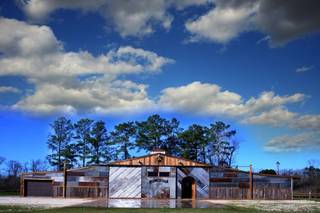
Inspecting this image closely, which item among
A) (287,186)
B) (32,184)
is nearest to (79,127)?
(32,184)

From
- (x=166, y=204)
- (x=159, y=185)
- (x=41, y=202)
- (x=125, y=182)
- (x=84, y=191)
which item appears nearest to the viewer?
(x=166, y=204)

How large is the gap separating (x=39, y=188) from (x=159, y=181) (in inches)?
568

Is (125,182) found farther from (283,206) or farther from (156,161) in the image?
(283,206)

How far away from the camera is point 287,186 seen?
5391cm

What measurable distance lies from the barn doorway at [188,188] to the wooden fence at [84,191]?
30.1ft

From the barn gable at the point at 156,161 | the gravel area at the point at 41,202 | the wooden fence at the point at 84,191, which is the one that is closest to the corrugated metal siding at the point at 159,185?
the barn gable at the point at 156,161

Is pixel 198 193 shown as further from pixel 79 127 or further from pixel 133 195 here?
pixel 79 127

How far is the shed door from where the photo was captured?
5381 centimetres

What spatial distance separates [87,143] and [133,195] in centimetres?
2868

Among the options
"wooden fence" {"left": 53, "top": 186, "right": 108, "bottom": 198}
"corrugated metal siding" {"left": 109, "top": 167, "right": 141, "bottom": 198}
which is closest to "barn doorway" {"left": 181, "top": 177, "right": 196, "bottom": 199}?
"corrugated metal siding" {"left": 109, "top": 167, "right": 141, "bottom": 198}

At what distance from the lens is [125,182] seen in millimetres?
52625

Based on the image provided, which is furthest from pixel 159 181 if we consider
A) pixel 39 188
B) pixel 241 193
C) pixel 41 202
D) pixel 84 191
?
pixel 41 202

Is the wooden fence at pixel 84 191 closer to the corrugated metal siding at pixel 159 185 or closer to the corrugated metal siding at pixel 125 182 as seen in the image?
the corrugated metal siding at pixel 125 182

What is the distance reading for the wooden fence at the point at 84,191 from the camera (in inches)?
2050
